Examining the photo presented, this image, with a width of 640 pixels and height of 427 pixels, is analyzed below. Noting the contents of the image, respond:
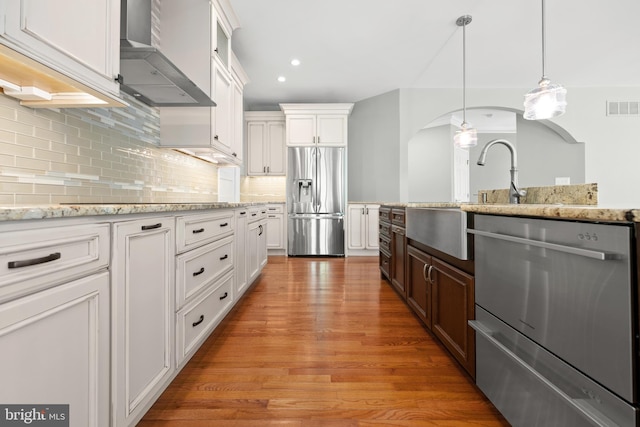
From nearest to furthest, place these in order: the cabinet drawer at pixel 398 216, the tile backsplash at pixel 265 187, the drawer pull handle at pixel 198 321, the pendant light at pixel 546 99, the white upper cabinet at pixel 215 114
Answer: the drawer pull handle at pixel 198 321
the pendant light at pixel 546 99
the white upper cabinet at pixel 215 114
the cabinet drawer at pixel 398 216
the tile backsplash at pixel 265 187

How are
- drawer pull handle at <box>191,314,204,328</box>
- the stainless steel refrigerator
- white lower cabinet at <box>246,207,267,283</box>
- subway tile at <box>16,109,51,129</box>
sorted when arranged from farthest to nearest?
the stainless steel refrigerator, white lower cabinet at <box>246,207,267,283</box>, drawer pull handle at <box>191,314,204,328</box>, subway tile at <box>16,109,51,129</box>

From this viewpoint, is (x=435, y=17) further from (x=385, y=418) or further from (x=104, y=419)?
(x=104, y=419)

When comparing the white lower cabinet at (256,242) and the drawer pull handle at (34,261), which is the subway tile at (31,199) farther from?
the white lower cabinet at (256,242)

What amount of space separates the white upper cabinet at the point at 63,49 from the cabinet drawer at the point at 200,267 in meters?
0.85

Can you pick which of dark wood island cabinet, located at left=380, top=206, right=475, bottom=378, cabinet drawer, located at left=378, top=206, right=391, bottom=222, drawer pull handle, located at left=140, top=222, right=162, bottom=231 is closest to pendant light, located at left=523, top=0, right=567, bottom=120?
dark wood island cabinet, located at left=380, top=206, right=475, bottom=378

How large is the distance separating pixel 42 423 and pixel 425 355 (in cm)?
165

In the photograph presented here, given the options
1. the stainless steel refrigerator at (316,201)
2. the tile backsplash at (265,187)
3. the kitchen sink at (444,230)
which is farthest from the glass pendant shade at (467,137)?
the tile backsplash at (265,187)

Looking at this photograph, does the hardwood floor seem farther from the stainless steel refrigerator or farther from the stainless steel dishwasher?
the stainless steel refrigerator

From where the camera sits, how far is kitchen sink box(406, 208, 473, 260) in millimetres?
1393

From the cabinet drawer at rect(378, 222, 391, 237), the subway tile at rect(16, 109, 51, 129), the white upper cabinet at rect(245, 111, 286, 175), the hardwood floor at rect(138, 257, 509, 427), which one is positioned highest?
the white upper cabinet at rect(245, 111, 286, 175)

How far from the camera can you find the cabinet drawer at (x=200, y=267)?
1.43 metres

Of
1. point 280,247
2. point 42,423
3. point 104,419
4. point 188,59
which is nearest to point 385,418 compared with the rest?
point 104,419

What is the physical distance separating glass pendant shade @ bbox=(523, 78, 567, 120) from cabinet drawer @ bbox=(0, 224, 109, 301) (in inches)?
112

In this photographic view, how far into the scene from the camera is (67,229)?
803 mm
